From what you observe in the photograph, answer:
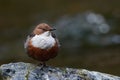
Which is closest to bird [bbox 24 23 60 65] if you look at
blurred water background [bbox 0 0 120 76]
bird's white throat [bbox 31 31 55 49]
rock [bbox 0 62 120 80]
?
bird's white throat [bbox 31 31 55 49]

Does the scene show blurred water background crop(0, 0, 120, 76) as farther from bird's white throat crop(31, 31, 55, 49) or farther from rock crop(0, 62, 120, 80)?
bird's white throat crop(31, 31, 55, 49)

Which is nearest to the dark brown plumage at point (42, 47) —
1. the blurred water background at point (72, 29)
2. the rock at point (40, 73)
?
the rock at point (40, 73)

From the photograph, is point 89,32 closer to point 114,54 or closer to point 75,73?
point 114,54

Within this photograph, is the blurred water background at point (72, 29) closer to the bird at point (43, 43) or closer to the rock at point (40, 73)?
the rock at point (40, 73)

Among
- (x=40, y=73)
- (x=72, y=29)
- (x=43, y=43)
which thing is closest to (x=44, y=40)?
(x=43, y=43)

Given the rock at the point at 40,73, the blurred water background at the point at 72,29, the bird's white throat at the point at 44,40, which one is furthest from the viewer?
the blurred water background at the point at 72,29
